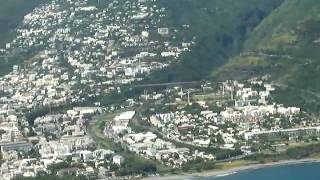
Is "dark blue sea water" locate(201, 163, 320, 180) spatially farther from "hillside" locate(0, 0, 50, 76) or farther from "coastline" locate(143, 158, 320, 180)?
"hillside" locate(0, 0, 50, 76)

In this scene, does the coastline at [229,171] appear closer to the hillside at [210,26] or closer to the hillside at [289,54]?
the hillside at [289,54]

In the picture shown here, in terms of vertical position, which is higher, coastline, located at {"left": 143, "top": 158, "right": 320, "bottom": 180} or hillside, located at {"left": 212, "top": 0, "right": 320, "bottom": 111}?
hillside, located at {"left": 212, "top": 0, "right": 320, "bottom": 111}

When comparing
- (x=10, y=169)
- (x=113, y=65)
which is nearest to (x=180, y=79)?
(x=113, y=65)

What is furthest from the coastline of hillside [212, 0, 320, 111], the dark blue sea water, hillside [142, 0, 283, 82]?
hillside [142, 0, 283, 82]

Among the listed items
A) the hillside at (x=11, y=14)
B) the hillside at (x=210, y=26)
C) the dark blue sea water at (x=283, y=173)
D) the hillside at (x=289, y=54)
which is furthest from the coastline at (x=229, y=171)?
the hillside at (x=11, y=14)

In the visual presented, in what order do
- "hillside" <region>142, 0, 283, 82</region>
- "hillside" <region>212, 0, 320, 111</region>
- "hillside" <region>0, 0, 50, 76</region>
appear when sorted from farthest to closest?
"hillside" <region>0, 0, 50, 76</region>, "hillside" <region>142, 0, 283, 82</region>, "hillside" <region>212, 0, 320, 111</region>

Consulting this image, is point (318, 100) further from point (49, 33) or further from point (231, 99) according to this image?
point (49, 33)

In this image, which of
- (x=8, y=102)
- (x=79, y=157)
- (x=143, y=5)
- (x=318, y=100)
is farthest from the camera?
(x=143, y=5)
